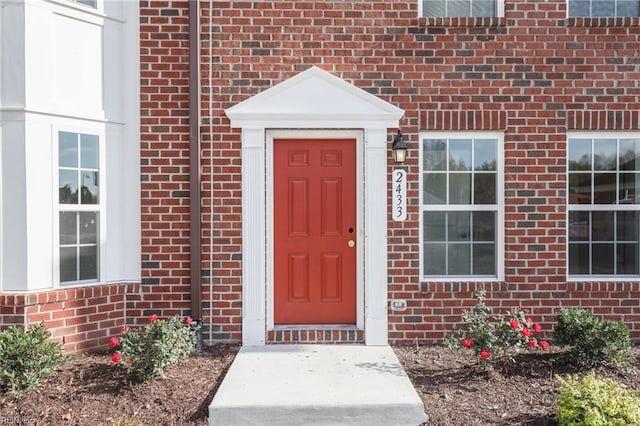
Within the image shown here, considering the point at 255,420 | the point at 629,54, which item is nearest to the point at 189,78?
the point at 255,420

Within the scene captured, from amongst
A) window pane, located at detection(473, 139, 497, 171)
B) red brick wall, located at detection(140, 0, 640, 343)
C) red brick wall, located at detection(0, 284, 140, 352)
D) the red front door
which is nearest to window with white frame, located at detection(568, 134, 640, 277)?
red brick wall, located at detection(140, 0, 640, 343)

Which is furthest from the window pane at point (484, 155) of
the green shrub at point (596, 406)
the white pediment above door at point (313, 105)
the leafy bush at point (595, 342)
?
the green shrub at point (596, 406)

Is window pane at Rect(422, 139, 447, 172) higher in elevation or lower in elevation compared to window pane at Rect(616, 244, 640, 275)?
higher

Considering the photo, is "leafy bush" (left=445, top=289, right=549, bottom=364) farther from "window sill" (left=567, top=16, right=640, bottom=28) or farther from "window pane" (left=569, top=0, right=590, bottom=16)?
"window pane" (left=569, top=0, right=590, bottom=16)

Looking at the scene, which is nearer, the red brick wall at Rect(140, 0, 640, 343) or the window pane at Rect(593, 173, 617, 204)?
the red brick wall at Rect(140, 0, 640, 343)

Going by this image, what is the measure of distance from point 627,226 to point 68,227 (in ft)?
20.1

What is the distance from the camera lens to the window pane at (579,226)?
17.4 ft

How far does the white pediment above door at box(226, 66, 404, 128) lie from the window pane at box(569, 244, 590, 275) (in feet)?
8.34

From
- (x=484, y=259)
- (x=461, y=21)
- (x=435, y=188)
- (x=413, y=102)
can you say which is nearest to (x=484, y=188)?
(x=435, y=188)

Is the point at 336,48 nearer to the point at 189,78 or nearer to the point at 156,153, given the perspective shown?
the point at 189,78

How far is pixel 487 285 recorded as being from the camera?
16.9 ft

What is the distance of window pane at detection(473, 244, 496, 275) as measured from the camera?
5.31m

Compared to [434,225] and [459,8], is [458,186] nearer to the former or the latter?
[434,225]

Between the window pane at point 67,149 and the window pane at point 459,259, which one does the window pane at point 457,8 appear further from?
the window pane at point 67,149
